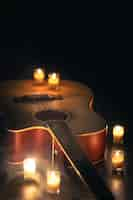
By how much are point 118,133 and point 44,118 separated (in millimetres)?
646

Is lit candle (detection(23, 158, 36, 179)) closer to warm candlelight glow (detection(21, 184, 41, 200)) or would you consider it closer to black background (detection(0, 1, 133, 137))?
warm candlelight glow (detection(21, 184, 41, 200))

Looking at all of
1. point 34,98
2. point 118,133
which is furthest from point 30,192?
point 34,98

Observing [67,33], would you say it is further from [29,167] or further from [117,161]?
[29,167]

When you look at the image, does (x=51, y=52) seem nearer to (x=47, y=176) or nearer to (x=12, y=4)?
(x=12, y=4)

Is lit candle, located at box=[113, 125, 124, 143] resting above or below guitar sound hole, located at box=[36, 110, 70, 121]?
below

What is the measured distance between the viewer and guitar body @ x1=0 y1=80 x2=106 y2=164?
11.9 ft

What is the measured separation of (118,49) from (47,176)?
3666 millimetres

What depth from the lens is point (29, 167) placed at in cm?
337

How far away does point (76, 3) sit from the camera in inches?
259

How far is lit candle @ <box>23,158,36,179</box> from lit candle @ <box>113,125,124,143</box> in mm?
900

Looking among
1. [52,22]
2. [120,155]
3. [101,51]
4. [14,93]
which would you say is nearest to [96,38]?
[101,51]

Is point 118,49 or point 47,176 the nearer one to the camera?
point 47,176

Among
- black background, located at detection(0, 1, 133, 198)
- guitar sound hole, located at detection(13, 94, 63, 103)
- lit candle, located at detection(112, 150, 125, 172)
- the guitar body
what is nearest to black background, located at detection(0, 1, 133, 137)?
black background, located at detection(0, 1, 133, 198)

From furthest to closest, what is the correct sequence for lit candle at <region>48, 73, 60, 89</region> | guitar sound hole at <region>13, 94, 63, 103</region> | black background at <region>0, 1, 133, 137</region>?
black background at <region>0, 1, 133, 137</region>
lit candle at <region>48, 73, 60, 89</region>
guitar sound hole at <region>13, 94, 63, 103</region>
